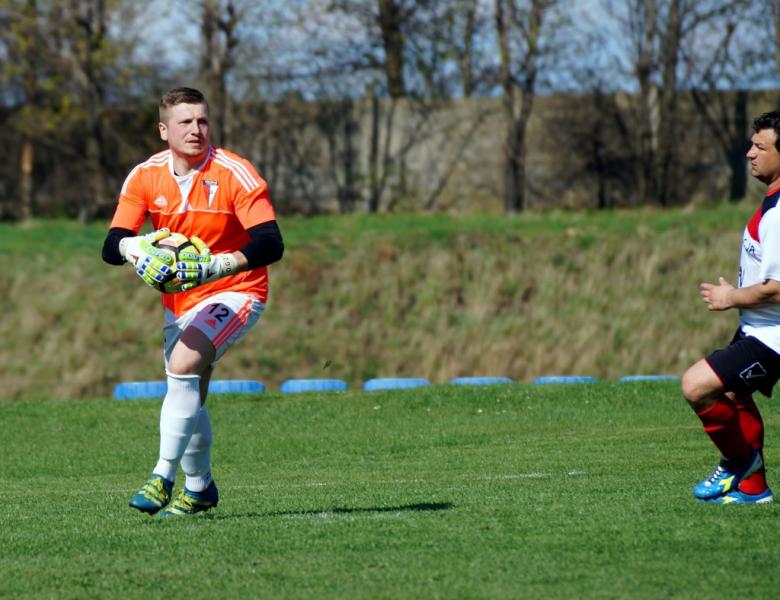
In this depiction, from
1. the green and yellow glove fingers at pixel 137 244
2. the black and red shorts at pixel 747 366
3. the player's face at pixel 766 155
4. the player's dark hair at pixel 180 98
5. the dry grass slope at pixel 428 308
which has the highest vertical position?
the player's dark hair at pixel 180 98

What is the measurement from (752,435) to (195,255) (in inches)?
126

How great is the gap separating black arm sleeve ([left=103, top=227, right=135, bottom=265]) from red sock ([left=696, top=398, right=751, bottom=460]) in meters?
3.27

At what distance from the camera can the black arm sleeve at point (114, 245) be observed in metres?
7.50

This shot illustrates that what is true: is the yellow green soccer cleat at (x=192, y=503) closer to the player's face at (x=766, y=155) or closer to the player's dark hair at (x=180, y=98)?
the player's dark hair at (x=180, y=98)

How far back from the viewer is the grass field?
220 inches

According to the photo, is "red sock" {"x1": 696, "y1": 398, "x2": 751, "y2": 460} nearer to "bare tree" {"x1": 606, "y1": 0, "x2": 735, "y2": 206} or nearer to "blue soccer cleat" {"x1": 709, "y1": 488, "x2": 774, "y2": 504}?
"blue soccer cleat" {"x1": 709, "y1": 488, "x2": 774, "y2": 504}

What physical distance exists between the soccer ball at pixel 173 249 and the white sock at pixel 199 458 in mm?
785

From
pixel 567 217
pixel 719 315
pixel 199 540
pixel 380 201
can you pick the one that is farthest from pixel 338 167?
pixel 199 540

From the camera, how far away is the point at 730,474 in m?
7.45

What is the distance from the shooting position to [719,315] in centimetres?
2420

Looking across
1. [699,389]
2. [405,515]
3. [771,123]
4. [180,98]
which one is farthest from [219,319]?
[771,123]

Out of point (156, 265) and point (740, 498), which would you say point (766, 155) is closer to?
point (740, 498)

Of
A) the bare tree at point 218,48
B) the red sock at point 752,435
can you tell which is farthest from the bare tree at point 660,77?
the red sock at point 752,435

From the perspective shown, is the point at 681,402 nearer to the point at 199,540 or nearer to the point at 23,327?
the point at 199,540
